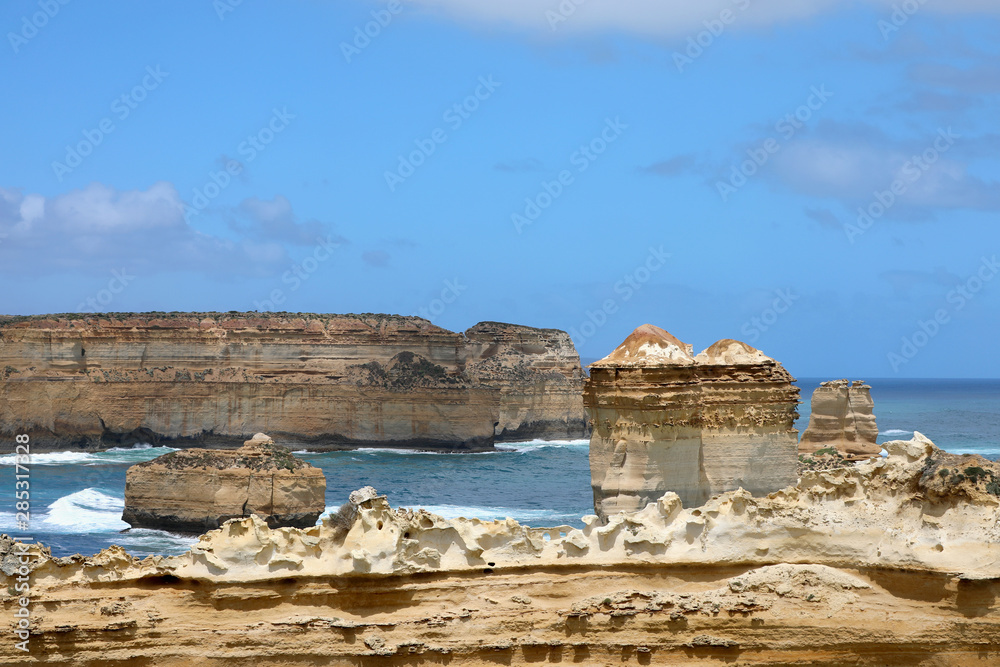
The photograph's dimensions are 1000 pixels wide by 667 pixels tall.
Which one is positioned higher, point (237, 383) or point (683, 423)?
point (237, 383)

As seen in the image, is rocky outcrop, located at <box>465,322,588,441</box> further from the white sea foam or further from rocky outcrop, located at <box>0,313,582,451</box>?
the white sea foam

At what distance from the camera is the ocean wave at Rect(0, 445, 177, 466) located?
→ 63.0m

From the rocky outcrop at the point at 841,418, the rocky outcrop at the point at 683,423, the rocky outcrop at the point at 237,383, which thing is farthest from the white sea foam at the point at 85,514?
the rocky outcrop at the point at 841,418

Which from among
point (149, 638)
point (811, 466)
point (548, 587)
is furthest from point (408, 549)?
point (811, 466)

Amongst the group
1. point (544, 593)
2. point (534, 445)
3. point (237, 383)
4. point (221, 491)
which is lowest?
point (544, 593)

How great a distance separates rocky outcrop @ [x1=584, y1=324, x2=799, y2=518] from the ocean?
1582 centimetres

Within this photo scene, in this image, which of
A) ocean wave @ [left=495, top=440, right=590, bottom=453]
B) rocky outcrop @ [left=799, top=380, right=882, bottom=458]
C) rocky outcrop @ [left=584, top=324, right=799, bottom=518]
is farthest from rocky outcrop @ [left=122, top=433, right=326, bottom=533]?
ocean wave @ [left=495, top=440, right=590, bottom=453]

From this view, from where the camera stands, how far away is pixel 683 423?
66.3 ft

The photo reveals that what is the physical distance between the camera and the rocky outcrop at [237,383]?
69.2 metres

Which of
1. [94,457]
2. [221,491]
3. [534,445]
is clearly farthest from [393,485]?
[534,445]

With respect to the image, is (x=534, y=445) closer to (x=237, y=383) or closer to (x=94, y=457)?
(x=237, y=383)

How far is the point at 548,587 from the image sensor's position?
10281mm

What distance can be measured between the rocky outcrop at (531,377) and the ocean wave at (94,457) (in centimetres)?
2664

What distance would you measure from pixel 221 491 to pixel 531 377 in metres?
52.9
